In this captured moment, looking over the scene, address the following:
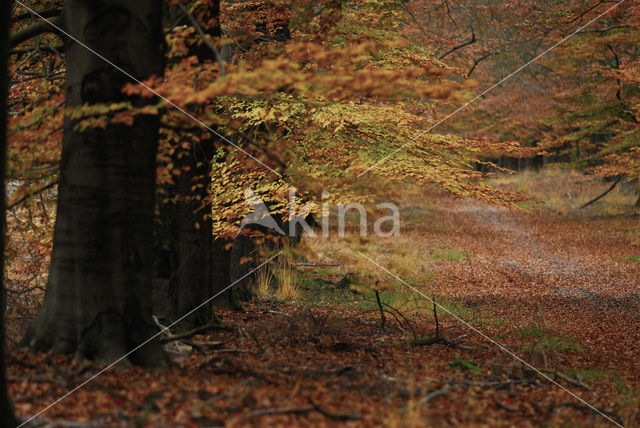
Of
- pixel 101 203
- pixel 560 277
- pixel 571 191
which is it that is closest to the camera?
pixel 101 203

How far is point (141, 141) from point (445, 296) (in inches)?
321

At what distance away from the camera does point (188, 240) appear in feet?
21.1

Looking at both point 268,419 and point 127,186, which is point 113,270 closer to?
point 127,186

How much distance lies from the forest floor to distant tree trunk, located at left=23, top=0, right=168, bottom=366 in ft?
1.01

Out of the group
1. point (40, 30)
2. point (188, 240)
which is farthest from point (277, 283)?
point (40, 30)

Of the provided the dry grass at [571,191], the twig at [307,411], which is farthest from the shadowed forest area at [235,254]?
the dry grass at [571,191]

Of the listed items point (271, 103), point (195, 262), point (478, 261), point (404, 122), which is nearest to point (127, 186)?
point (195, 262)

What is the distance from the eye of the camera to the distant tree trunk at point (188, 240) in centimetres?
626

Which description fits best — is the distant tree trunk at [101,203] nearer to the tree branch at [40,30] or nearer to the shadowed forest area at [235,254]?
the shadowed forest area at [235,254]

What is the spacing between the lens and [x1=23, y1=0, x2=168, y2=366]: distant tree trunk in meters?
4.45

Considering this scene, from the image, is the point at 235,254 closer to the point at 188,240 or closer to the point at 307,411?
the point at 188,240

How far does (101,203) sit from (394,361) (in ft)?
11.8

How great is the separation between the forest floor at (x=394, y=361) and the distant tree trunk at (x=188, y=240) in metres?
0.53

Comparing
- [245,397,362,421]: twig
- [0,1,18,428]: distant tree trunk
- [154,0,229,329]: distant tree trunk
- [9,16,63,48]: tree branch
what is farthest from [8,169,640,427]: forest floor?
[9,16,63,48]: tree branch
